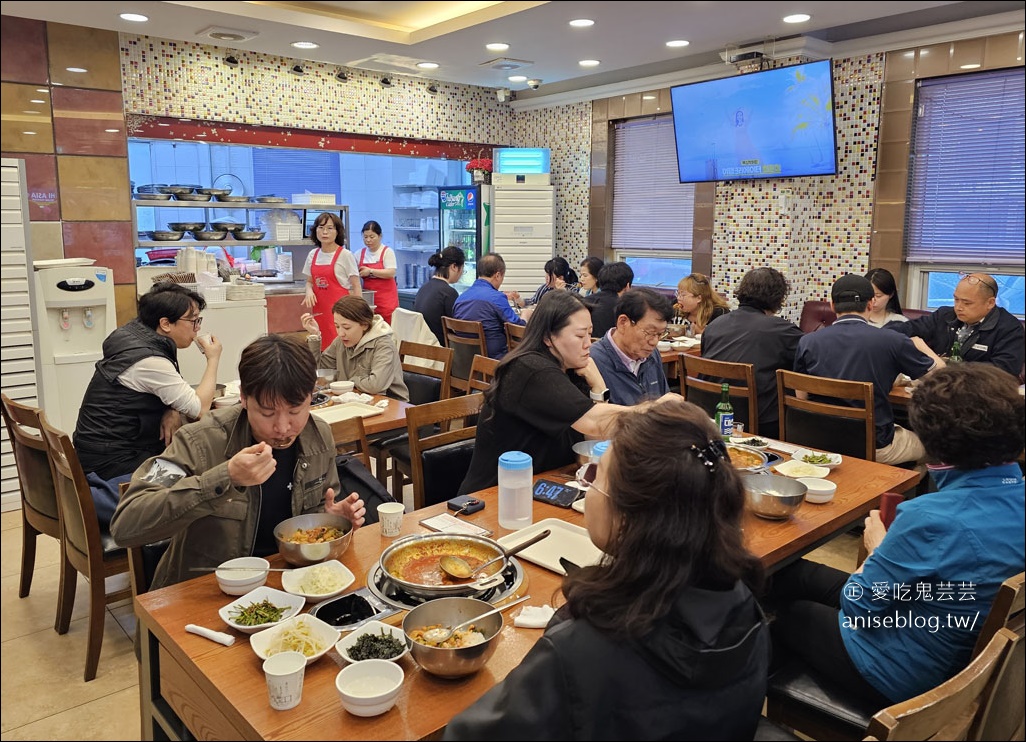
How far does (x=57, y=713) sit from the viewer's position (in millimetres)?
670

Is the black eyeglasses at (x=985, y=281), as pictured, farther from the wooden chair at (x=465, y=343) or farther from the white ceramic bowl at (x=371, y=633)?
the white ceramic bowl at (x=371, y=633)

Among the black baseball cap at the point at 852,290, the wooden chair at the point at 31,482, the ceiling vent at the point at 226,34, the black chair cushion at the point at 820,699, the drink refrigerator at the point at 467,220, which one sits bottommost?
the black chair cushion at the point at 820,699

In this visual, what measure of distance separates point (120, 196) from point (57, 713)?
5161 mm

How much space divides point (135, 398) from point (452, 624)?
71.9 inches

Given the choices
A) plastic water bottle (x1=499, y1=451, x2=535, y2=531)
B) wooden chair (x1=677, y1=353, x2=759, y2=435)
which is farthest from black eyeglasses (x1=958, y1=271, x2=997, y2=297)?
plastic water bottle (x1=499, y1=451, x2=535, y2=531)

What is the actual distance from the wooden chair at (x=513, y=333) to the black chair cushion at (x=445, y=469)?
213 centimetres

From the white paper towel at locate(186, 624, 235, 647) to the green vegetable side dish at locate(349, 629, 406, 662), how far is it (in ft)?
0.72

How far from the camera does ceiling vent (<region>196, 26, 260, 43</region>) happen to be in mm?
4625

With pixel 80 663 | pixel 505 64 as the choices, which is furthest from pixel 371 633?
pixel 505 64

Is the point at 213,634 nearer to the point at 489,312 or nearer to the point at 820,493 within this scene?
the point at 820,493

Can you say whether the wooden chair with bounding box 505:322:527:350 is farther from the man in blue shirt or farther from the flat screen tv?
the flat screen tv

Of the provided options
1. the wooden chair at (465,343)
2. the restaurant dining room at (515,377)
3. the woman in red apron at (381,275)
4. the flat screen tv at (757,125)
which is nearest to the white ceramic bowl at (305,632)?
the restaurant dining room at (515,377)

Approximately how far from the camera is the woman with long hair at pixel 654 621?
96 cm

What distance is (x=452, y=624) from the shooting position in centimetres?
128
